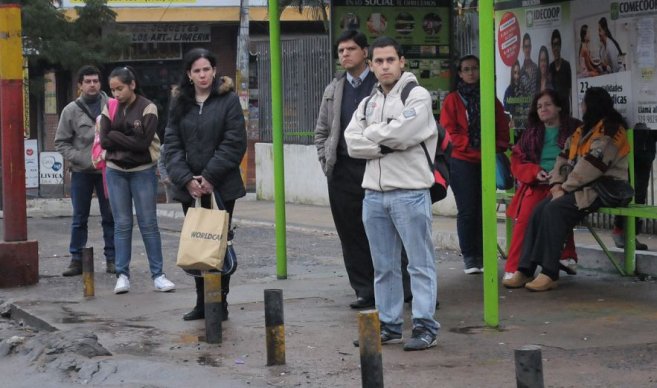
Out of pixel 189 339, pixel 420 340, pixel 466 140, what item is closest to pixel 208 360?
pixel 189 339

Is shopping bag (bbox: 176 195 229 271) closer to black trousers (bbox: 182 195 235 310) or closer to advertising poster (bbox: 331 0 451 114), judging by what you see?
black trousers (bbox: 182 195 235 310)

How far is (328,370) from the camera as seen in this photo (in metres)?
6.99

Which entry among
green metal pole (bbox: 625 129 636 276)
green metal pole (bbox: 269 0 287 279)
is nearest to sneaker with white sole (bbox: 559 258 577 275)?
green metal pole (bbox: 625 129 636 276)

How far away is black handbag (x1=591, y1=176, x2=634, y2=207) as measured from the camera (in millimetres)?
9453

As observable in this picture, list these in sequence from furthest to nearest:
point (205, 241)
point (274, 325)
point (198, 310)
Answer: point (198, 310) → point (205, 241) → point (274, 325)

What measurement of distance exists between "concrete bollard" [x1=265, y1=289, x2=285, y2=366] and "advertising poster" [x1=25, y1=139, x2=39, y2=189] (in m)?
15.7

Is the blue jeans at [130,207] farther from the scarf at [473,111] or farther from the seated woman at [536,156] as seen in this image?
the seated woman at [536,156]

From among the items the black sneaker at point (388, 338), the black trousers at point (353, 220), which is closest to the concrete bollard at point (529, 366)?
the black sneaker at point (388, 338)

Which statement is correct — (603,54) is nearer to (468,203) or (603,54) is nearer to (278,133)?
(468,203)

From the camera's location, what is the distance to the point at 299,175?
64.6 ft

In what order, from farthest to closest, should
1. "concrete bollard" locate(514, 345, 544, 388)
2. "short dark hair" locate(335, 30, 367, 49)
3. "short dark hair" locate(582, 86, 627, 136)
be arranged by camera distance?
"short dark hair" locate(582, 86, 627, 136)
"short dark hair" locate(335, 30, 367, 49)
"concrete bollard" locate(514, 345, 544, 388)

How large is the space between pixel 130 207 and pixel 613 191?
13.0 ft

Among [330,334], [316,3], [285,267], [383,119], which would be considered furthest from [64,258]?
[316,3]

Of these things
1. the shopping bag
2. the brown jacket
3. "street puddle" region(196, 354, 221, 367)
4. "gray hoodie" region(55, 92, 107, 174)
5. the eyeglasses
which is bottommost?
"street puddle" region(196, 354, 221, 367)
